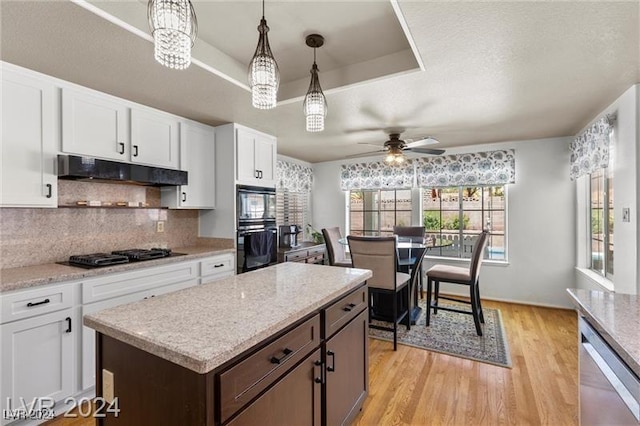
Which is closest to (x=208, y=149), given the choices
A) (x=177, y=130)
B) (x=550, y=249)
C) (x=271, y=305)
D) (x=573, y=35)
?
(x=177, y=130)

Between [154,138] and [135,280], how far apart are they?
4.32 feet

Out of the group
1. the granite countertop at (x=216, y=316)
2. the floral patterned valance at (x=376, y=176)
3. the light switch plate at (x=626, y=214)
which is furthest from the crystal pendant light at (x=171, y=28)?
the floral patterned valance at (x=376, y=176)

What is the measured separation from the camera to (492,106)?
281 cm

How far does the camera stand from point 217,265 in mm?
3125

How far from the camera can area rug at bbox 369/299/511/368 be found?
9.05 feet

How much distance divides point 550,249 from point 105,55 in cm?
514

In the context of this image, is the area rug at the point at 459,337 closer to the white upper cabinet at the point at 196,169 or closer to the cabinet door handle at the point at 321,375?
the cabinet door handle at the point at 321,375

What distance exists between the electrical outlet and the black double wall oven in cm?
215

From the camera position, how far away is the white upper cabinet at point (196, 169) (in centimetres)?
311

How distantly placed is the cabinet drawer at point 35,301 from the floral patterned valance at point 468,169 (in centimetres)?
447

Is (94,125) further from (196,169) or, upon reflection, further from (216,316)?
(216,316)

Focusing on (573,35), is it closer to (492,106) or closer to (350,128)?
(492,106)

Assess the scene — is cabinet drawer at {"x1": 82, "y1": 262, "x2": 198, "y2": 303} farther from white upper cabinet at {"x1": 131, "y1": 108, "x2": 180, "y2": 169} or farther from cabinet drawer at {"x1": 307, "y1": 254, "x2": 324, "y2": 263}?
cabinet drawer at {"x1": 307, "y1": 254, "x2": 324, "y2": 263}

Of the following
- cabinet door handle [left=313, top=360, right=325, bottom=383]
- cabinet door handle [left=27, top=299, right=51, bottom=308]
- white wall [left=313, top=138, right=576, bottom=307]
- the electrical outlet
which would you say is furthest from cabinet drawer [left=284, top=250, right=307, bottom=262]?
the electrical outlet
